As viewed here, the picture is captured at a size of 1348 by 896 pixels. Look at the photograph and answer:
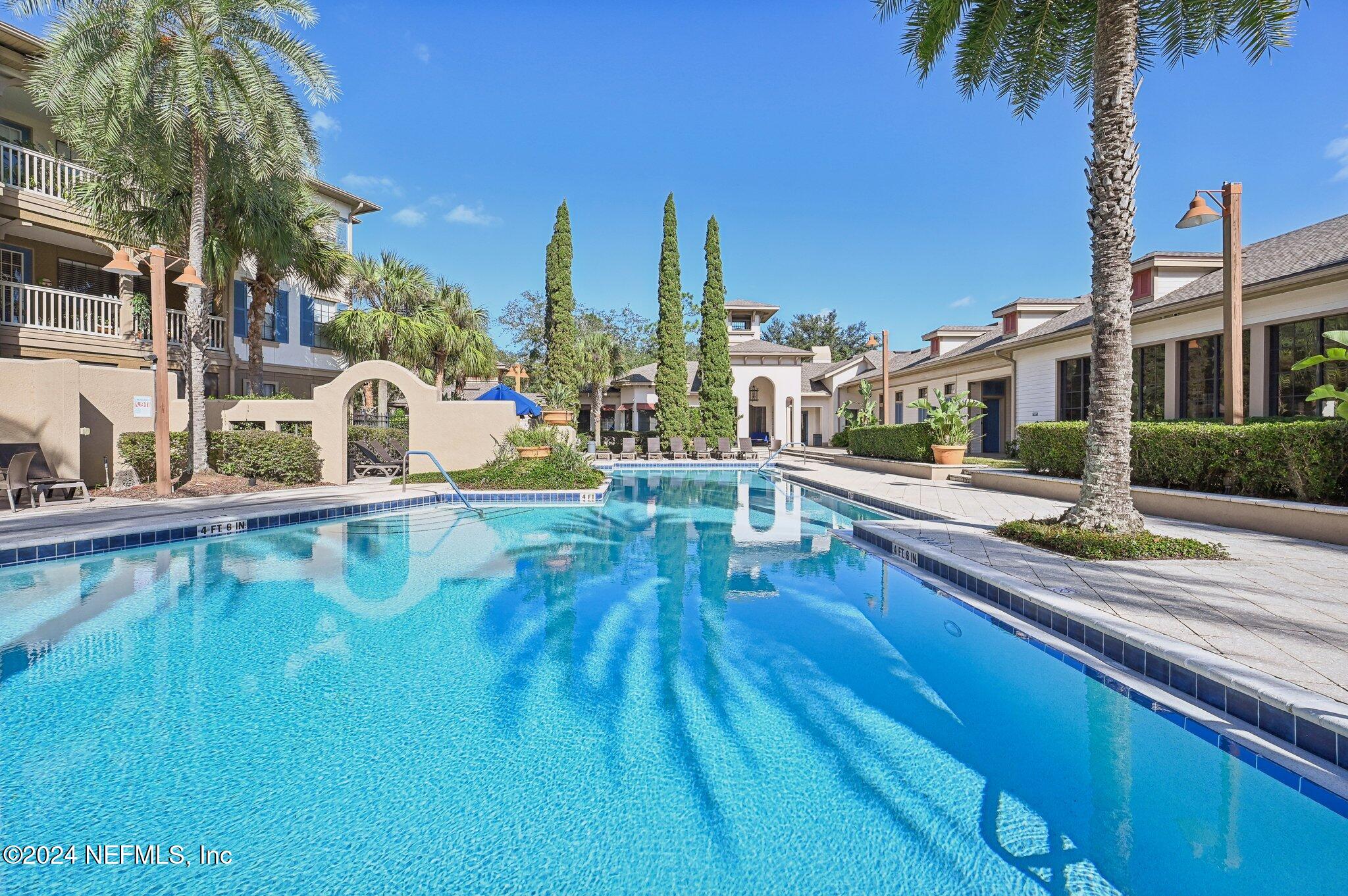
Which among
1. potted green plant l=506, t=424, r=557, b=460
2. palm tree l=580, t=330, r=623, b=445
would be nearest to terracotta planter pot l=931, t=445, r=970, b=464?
potted green plant l=506, t=424, r=557, b=460

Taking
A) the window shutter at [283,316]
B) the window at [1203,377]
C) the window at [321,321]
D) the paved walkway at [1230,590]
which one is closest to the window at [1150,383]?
the window at [1203,377]

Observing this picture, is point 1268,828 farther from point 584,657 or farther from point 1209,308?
point 1209,308

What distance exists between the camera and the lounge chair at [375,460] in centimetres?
1683

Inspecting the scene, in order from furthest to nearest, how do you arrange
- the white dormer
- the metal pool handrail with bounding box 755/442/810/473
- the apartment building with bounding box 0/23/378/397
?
the white dormer < the metal pool handrail with bounding box 755/442/810/473 < the apartment building with bounding box 0/23/378/397

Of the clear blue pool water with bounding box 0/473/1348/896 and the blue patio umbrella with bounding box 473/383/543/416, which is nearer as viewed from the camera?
the clear blue pool water with bounding box 0/473/1348/896

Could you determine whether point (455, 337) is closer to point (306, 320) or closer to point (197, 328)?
point (306, 320)

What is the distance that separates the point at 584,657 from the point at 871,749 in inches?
86.9

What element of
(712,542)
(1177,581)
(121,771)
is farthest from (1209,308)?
(121,771)

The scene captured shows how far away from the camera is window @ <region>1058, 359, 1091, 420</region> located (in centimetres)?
1767

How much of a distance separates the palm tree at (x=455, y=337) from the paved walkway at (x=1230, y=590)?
19.1 metres

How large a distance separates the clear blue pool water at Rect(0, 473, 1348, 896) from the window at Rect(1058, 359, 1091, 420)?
1485cm

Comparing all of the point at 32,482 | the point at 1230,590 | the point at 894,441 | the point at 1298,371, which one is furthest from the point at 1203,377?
the point at 32,482

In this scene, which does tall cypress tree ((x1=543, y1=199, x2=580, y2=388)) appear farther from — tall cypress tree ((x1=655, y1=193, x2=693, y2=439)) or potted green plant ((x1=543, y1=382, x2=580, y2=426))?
tall cypress tree ((x1=655, y1=193, x2=693, y2=439))

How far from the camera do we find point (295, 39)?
12438 millimetres
